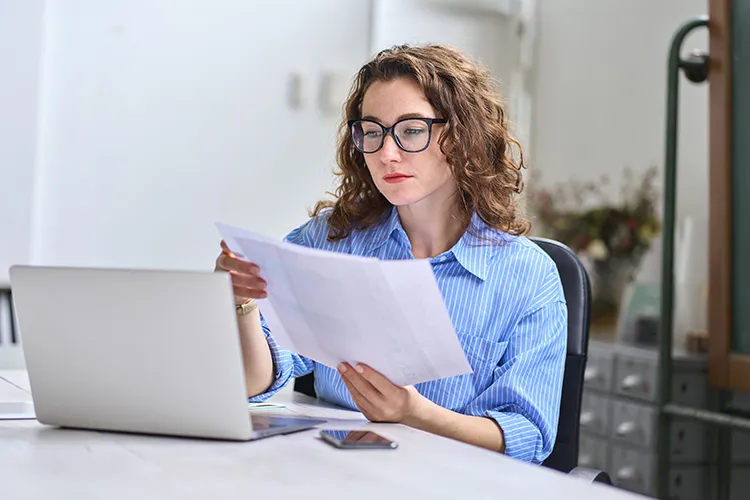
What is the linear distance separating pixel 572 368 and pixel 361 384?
1.48ft

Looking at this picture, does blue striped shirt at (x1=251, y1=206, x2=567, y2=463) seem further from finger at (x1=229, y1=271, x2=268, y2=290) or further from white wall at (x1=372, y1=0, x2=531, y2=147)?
white wall at (x1=372, y1=0, x2=531, y2=147)

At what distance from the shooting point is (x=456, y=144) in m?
1.45

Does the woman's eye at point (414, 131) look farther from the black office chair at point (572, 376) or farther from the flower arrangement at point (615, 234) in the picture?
the flower arrangement at point (615, 234)

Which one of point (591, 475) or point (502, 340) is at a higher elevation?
point (502, 340)

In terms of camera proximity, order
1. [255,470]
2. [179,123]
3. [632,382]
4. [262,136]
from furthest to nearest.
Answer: [262,136] → [179,123] → [632,382] → [255,470]

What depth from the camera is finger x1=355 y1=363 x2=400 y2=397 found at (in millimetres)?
1102

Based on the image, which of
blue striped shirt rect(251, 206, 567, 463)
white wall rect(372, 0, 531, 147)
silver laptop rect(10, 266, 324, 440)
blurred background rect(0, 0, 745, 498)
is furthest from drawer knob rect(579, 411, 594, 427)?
silver laptop rect(10, 266, 324, 440)

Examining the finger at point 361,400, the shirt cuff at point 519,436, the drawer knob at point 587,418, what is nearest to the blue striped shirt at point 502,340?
the shirt cuff at point 519,436

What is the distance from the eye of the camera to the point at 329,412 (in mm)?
1282

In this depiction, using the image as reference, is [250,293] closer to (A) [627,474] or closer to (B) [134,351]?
(B) [134,351]

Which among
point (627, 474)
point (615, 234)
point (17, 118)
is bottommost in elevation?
point (627, 474)

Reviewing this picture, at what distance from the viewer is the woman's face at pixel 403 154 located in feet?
4.59

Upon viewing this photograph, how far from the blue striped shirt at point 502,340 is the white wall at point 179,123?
1814mm

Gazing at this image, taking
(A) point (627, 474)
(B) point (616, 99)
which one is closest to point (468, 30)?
(B) point (616, 99)
